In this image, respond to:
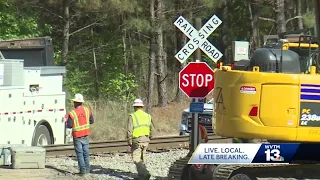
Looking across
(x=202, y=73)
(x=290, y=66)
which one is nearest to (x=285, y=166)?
(x=290, y=66)

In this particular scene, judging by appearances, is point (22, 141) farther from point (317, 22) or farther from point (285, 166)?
point (317, 22)

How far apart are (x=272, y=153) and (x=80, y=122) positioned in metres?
5.56

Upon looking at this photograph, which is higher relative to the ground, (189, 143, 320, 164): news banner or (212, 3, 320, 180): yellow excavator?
(212, 3, 320, 180): yellow excavator

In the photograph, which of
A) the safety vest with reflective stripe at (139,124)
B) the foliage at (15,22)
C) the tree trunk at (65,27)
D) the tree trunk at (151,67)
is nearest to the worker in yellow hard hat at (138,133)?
the safety vest with reflective stripe at (139,124)

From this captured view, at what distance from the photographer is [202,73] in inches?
547

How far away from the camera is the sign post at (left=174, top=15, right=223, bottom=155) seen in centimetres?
Result: 1391

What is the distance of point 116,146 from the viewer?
797 inches

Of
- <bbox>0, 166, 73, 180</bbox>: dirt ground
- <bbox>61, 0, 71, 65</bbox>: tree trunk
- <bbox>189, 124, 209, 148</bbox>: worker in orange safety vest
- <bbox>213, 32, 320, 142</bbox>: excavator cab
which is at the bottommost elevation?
<bbox>0, 166, 73, 180</bbox>: dirt ground

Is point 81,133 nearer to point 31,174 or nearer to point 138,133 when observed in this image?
point 31,174

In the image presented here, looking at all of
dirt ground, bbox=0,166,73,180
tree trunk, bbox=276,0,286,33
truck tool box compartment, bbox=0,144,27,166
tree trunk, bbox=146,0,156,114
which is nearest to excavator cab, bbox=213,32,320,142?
Result: dirt ground, bbox=0,166,73,180

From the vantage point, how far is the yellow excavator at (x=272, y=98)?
36.1ft

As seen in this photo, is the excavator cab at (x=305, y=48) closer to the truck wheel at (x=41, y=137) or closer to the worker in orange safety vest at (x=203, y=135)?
the worker in orange safety vest at (x=203, y=135)

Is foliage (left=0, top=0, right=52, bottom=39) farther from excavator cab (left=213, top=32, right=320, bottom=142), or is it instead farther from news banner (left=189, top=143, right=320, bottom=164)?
excavator cab (left=213, top=32, right=320, bottom=142)

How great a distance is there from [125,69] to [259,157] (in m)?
32.1
